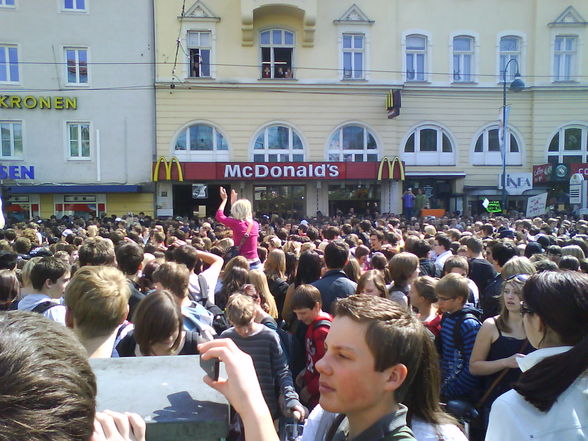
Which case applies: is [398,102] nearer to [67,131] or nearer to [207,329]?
[67,131]

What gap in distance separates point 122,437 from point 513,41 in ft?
96.6

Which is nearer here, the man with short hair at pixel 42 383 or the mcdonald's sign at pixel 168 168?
the man with short hair at pixel 42 383

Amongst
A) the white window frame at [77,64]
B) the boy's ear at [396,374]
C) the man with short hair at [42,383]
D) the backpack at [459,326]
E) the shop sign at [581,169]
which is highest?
the white window frame at [77,64]

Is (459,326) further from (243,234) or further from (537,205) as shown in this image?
(537,205)

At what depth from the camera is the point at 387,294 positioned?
17.0 feet

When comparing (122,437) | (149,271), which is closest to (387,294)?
(149,271)

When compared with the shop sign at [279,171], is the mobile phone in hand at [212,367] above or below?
below

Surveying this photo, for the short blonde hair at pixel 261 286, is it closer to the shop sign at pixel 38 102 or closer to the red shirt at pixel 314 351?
the red shirt at pixel 314 351

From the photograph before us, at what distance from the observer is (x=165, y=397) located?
1.48 metres

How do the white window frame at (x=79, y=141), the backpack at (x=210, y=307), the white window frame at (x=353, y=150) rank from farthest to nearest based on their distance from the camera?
the white window frame at (x=353, y=150), the white window frame at (x=79, y=141), the backpack at (x=210, y=307)

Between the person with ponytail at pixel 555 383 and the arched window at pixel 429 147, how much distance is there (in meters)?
24.0

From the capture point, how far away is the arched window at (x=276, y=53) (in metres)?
24.3

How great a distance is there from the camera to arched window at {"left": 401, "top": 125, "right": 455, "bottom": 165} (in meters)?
25.6

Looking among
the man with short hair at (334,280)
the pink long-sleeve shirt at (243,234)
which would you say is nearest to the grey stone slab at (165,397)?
the man with short hair at (334,280)
